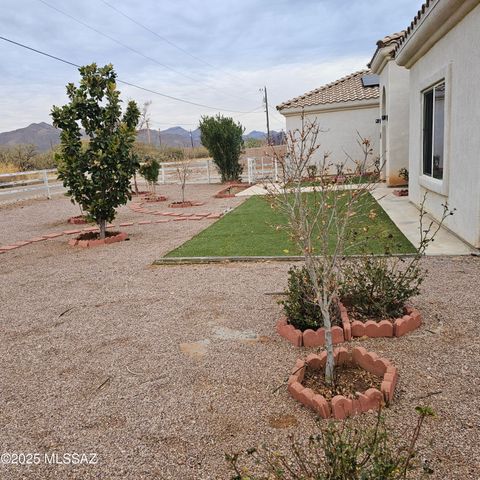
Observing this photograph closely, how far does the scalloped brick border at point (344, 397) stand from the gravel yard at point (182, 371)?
3.2 inches

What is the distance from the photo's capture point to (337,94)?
19.8m

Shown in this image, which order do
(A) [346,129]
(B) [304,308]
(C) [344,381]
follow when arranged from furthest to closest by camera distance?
(A) [346,129]
(B) [304,308]
(C) [344,381]

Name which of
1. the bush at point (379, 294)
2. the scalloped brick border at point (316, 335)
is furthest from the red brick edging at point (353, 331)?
the bush at point (379, 294)

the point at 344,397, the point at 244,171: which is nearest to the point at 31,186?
the point at 244,171

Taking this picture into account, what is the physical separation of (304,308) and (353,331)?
18.0 inches

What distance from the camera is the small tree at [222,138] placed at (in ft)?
68.0

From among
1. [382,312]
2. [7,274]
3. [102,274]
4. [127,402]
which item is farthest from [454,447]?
[7,274]

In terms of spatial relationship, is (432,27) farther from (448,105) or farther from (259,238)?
(259,238)

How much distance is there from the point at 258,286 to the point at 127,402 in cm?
261

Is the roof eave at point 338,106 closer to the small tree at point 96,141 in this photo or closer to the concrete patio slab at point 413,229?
the concrete patio slab at point 413,229

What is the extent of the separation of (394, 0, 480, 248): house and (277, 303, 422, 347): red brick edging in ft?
10.2

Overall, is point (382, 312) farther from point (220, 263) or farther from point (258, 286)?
point (220, 263)

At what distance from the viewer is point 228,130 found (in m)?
20.8

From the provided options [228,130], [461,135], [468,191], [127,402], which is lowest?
[127,402]
